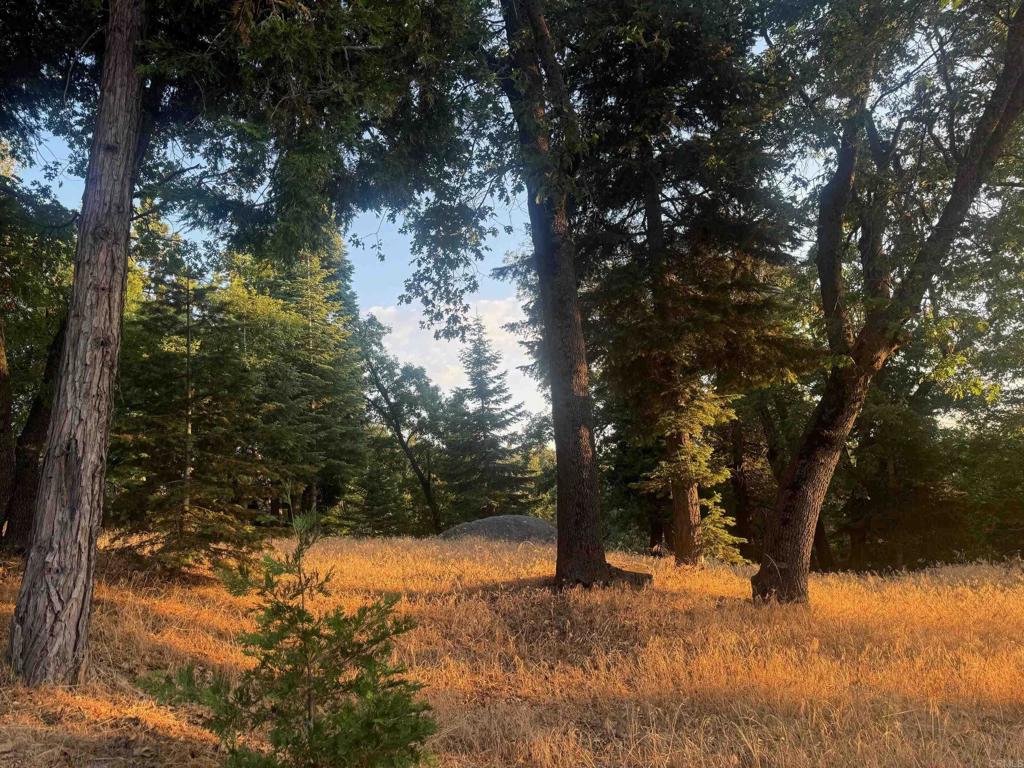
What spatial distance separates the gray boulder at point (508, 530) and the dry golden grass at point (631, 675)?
861 centimetres

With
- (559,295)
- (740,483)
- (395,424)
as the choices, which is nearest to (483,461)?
(395,424)

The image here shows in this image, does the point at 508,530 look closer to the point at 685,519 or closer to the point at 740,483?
the point at 685,519

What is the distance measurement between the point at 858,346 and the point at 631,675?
549cm

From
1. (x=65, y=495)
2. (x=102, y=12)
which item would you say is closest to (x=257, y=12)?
(x=102, y=12)

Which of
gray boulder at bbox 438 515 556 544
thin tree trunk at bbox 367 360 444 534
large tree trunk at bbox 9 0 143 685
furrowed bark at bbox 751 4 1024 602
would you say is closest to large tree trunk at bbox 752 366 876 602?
furrowed bark at bbox 751 4 1024 602

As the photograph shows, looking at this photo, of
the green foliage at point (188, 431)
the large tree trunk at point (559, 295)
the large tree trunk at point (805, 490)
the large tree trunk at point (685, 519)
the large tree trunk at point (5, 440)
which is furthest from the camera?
the large tree trunk at point (685, 519)

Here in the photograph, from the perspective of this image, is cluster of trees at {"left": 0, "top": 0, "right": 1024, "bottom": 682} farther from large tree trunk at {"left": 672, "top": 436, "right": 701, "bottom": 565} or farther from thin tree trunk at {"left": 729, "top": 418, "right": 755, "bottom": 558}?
thin tree trunk at {"left": 729, "top": 418, "right": 755, "bottom": 558}

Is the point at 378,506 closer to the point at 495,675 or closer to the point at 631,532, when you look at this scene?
the point at 631,532

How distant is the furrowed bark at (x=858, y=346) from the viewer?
746 centimetres

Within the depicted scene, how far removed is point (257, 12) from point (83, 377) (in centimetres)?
435

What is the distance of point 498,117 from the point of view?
9.13m

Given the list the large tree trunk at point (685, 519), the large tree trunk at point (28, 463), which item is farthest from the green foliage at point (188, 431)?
the large tree trunk at point (685, 519)

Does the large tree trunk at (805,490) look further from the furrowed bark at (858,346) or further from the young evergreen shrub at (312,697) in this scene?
the young evergreen shrub at (312,697)

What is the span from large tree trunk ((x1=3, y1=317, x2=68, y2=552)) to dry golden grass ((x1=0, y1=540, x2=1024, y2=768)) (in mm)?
2128
